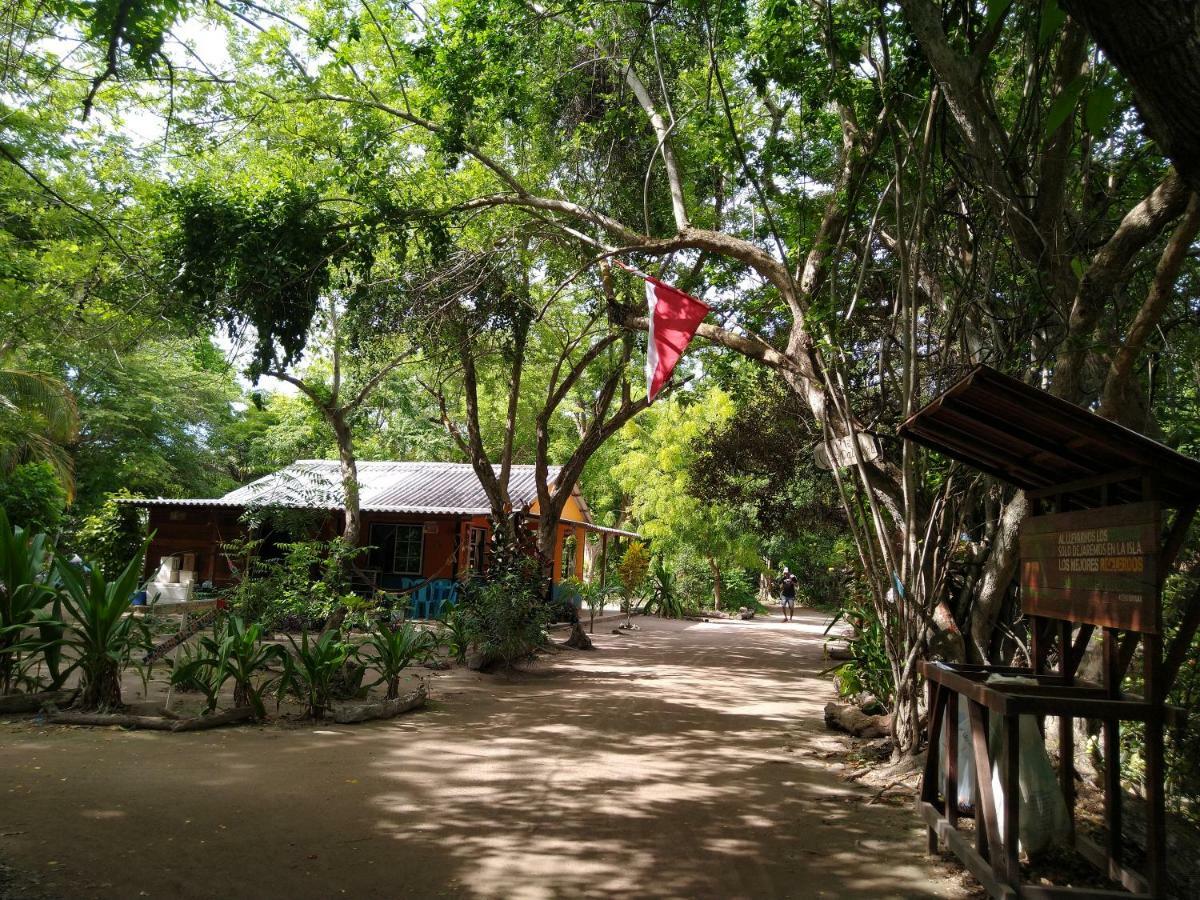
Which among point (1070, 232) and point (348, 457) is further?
point (348, 457)

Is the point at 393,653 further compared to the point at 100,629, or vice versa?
the point at 393,653

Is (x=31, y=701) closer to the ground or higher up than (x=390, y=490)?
closer to the ground

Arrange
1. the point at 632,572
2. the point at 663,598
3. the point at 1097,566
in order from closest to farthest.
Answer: the point at 1097,566 < the point at 632,572 < the point at 663,598

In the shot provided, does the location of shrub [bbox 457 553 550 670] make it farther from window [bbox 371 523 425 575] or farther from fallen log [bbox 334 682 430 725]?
window [bbox 371 523 425 575]

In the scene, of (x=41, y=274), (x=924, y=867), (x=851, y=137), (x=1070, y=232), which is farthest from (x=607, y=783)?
(x=41, y=274)

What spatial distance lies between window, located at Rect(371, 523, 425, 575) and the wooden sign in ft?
60.2

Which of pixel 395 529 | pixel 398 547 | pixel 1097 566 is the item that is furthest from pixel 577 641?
pixel 1097 566

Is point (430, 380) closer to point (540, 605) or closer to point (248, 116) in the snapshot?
point (540, 605)

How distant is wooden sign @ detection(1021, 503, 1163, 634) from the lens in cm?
329

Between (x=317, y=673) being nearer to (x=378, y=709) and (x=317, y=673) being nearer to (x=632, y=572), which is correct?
(x=378, y=709)

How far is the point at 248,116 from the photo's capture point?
964cm

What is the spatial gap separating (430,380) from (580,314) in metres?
3.06

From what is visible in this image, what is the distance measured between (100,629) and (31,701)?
0.91 m

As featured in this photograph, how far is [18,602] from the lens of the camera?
7316 mm
